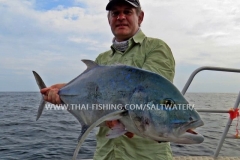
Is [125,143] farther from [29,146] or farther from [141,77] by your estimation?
[29,146]

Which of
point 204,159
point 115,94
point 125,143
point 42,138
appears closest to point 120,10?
point 115,94

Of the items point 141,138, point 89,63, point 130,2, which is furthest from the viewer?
point 130,2

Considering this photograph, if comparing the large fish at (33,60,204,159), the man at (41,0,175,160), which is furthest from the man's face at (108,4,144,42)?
the large fish at (33,60,204,159)

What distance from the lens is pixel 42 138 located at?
34.0 feet

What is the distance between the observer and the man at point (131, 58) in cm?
232

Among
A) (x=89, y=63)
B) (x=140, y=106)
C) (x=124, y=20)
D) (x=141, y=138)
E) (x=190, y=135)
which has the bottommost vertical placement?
(x=141, y=138)

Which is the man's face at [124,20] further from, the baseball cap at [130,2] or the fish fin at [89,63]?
the fish fin at [89,63]

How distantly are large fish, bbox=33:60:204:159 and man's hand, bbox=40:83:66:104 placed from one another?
54 cm

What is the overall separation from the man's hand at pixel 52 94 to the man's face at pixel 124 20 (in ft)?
2.89

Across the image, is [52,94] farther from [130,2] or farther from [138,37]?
[130,2]

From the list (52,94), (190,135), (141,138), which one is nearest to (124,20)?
(52,94)

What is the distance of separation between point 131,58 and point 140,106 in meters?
0.79

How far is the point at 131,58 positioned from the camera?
2559mm

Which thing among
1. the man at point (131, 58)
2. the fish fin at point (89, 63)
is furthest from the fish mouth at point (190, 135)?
the fish fin at point (89, 63)
